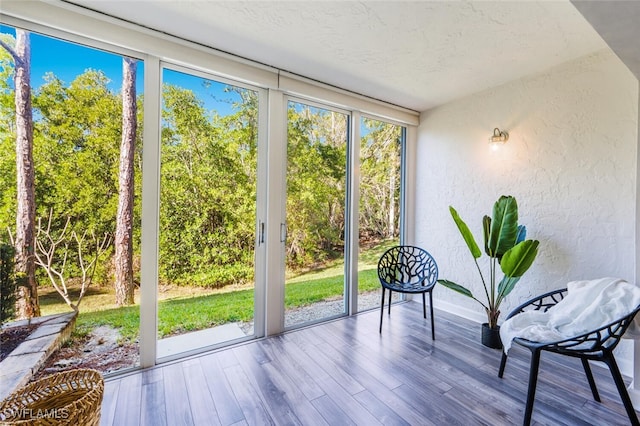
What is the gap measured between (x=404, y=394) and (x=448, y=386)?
1.11 ft

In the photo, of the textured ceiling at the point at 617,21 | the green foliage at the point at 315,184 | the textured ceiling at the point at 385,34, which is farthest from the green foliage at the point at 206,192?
the textured ceiling at the point at 617,21

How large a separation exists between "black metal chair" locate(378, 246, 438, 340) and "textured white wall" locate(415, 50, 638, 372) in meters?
0.40

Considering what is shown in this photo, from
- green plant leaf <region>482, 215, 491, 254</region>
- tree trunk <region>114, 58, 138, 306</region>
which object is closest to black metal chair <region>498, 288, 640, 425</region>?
green plant leaf <region>482, 215, 491, 254</region>

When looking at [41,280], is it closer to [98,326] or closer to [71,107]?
[98,326]

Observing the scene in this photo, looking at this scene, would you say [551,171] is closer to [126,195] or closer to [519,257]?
[519,257]

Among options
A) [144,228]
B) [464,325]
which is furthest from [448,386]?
[144,228]

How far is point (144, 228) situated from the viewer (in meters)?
2.06

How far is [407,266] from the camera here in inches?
126

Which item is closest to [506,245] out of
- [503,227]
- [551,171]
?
[503,227]

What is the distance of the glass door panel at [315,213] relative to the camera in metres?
2.80

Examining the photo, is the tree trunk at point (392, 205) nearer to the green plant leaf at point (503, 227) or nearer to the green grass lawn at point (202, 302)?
the green grass lawn at point (202, 302)

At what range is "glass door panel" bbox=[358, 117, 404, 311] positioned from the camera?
10.8ft

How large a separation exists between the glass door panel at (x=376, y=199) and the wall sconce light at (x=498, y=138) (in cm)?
111

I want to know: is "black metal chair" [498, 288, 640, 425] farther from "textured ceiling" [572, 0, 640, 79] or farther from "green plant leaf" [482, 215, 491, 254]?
"textured ceiling" [572, 0, 640, 79]
